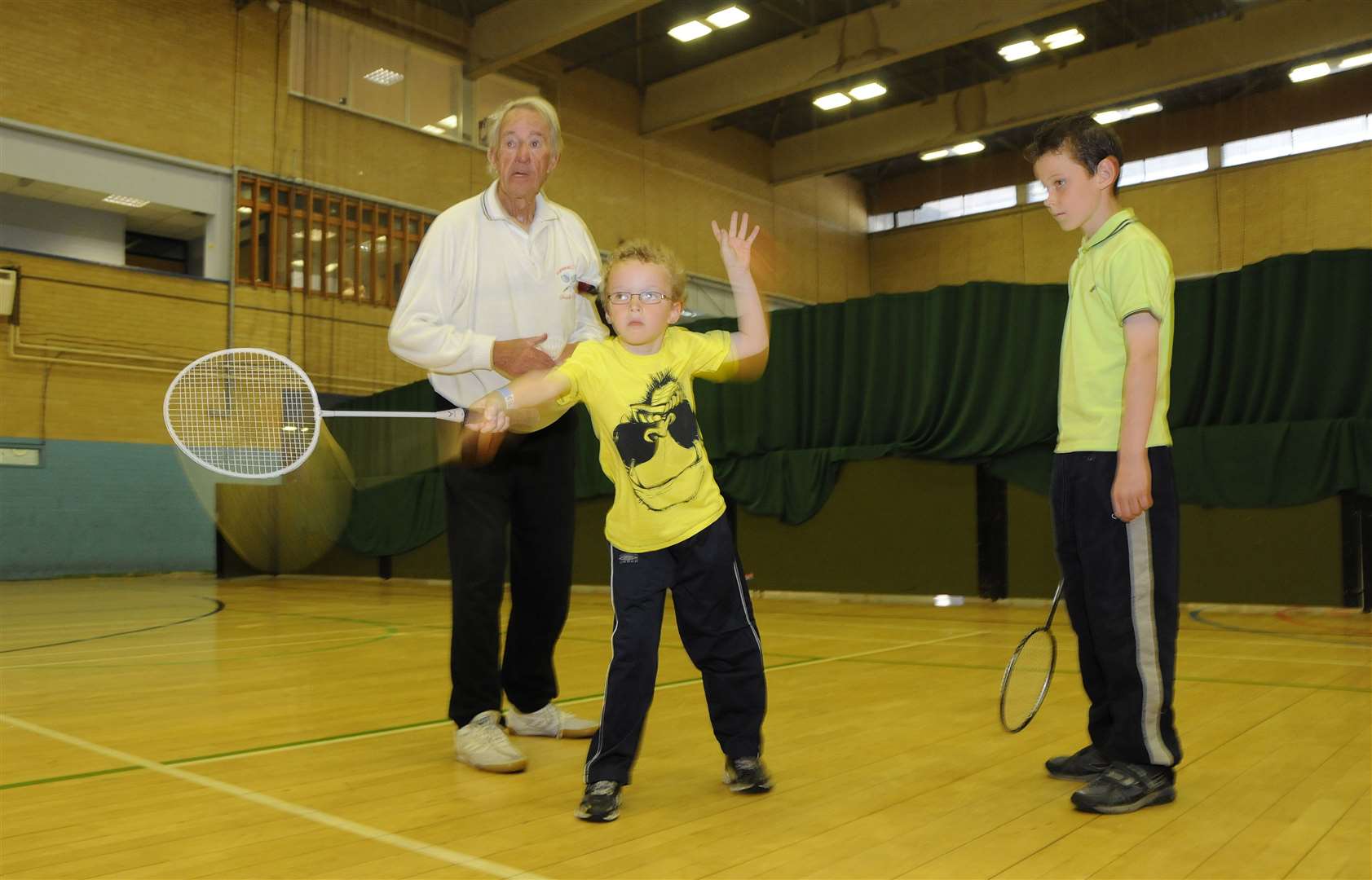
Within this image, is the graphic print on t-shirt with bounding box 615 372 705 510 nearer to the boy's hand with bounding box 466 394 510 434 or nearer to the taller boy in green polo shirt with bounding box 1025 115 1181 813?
the boy's hand with bounding box 466 394 510 434

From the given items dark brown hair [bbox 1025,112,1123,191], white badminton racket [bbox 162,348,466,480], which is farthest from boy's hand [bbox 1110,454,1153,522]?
white badminton racket [bbox 162,348,466,480]

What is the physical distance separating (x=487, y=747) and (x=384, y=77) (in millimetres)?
14486

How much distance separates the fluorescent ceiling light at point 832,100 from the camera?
1794 cm

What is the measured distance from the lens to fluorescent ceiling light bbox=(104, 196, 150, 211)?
13.0 metres

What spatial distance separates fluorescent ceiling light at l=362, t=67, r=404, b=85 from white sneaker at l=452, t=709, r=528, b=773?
1426 cm

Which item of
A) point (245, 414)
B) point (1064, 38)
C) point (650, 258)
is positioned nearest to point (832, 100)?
point (1064, 38)

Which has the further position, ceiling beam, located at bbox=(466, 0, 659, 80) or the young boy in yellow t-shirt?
ceiling beam, located at bbox=(466, 0, 659, 80)

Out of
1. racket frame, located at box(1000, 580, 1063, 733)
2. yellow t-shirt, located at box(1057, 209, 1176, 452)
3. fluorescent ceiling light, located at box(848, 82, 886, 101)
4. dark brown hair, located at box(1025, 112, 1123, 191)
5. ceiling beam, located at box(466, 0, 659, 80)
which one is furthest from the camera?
fluorescent ceiling light, located at box(848, 82, 886, 101)

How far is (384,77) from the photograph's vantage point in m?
15.3

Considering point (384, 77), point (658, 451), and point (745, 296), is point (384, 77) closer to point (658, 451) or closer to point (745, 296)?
point (745, 296)

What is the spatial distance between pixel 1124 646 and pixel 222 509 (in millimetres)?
13589

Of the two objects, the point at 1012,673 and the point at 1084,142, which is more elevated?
the point at 1084,142

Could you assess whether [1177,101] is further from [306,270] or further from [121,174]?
[121,174]

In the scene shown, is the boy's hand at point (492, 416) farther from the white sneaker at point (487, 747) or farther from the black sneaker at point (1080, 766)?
the black sneaker at point (1080, 766)
